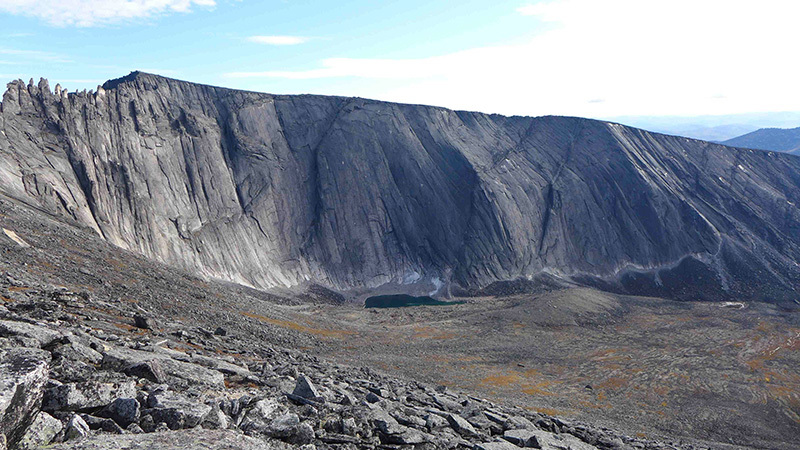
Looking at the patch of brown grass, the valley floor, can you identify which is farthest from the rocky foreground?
the patch of brown grass

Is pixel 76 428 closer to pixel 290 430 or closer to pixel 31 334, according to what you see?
pixel 290 430

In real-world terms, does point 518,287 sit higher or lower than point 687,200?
lower

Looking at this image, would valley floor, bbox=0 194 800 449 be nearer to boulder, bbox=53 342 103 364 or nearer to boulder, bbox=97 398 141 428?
boulder, bbox=53 342 103 364

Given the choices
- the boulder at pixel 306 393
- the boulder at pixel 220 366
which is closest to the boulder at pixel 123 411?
the boulder at pixel 306 393

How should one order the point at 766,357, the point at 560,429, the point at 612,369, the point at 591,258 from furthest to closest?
the point at 591,258, the point at 766,357, the point at 612,369, the point at 560,429

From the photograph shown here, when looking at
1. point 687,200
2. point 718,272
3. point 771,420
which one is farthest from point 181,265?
point 687,200

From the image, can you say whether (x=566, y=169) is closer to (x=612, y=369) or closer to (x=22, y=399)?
(x=612, y=369)

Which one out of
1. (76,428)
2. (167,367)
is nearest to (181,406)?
(76,428)
